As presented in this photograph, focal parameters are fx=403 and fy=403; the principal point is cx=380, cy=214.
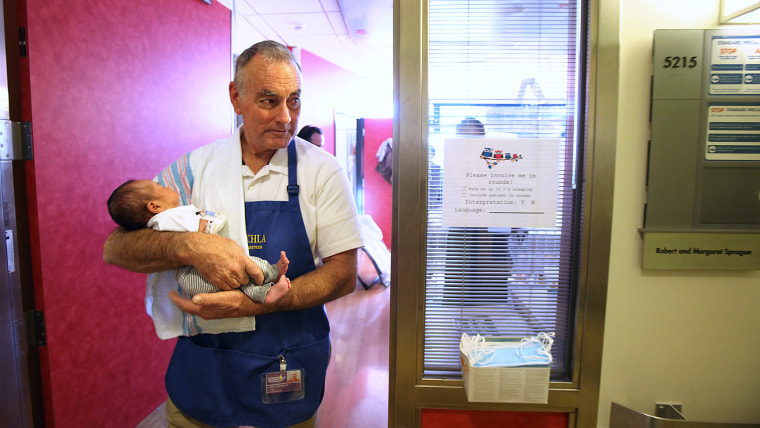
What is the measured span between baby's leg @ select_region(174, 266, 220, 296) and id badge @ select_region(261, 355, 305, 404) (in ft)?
1.00

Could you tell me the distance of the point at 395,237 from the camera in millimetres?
1367

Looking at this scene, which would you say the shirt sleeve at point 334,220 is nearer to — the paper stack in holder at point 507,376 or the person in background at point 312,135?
the paper stack in holder at point 507,376

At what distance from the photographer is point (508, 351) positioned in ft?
4.43

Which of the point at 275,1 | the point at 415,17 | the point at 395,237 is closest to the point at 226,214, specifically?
the point at 395,237

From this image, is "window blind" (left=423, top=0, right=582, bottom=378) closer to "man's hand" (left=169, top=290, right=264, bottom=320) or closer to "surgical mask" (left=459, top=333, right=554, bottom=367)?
"surgical mask" (left=459, top=333, right=554, bottom=367)

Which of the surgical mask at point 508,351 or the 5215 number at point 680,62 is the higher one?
the 5215 number at point 680,62

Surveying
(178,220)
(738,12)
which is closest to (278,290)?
(178,220)

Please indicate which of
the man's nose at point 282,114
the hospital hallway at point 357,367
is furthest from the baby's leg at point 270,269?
the hospital hallway at point 357,367

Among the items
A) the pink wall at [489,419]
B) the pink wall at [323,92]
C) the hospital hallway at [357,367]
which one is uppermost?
the pink wall at [323,92]

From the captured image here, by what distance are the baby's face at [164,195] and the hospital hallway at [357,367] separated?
5.39ft

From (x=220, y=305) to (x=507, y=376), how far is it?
35.5 inches

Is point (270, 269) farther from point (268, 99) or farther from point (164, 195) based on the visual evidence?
point (268, 99)

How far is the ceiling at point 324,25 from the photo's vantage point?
379cm

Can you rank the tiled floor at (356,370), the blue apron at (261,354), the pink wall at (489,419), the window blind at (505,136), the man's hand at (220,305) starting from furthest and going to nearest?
the tiled floor at (356,370)
the pink wall at (489,419)
the window blind at (505,136)
the blue apron at (261,354)
the man's hand at (220,305)
